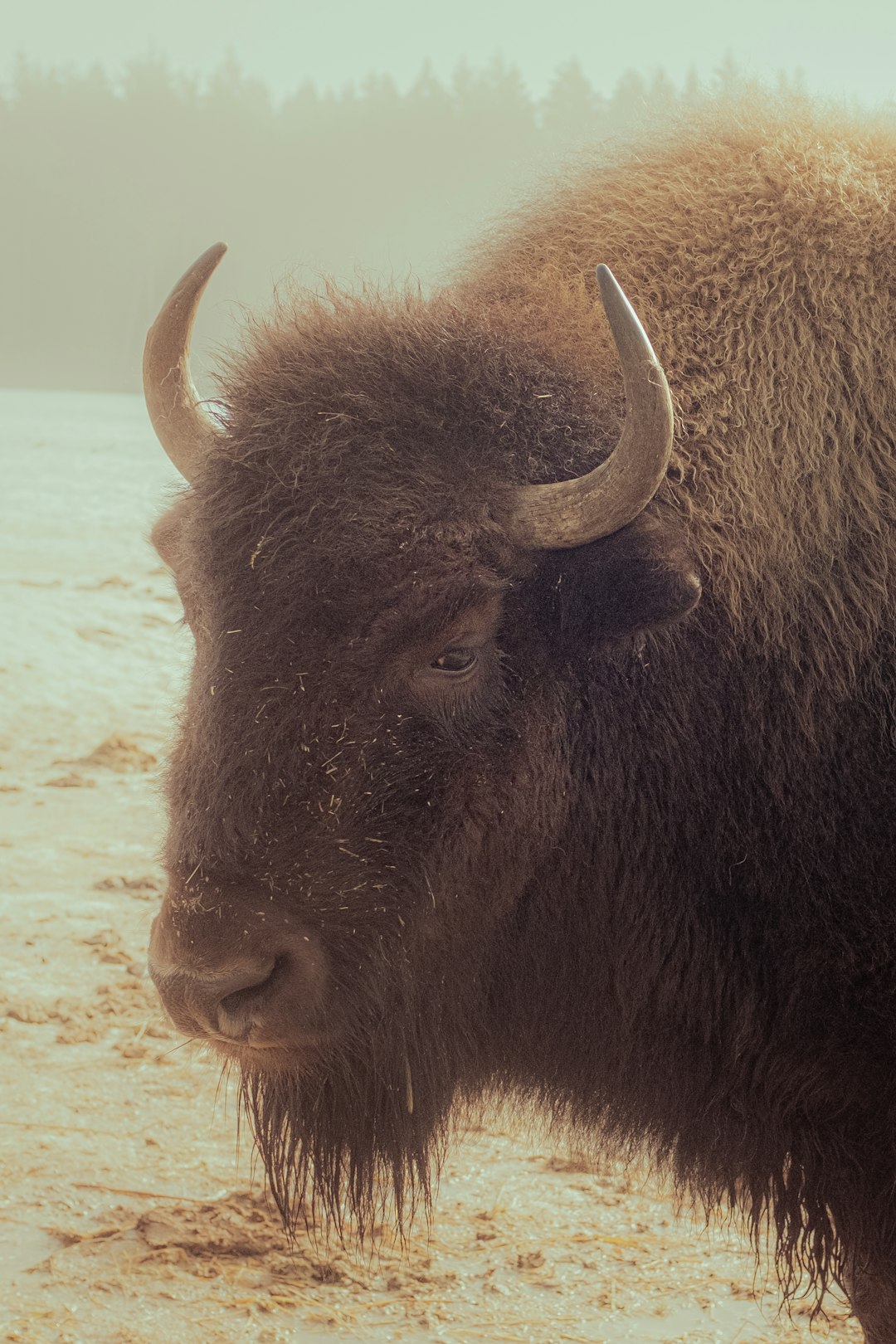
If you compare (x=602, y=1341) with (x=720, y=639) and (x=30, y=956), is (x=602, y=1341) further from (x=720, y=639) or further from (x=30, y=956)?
(x=30, y=956)

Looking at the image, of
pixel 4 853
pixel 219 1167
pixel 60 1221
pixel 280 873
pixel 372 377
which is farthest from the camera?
pixel 4 853

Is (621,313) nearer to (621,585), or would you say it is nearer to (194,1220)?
(621,585)

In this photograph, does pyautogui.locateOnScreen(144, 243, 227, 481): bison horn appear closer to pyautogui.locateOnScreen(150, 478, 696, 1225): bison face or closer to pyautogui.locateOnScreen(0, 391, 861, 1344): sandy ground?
pyautogui.locateOnScreen(0, 391, 861, 1344): sandy ground

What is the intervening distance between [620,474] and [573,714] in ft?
1.84

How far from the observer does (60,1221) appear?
3992 millimetres

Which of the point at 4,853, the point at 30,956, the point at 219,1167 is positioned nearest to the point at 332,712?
the point at 219,1167

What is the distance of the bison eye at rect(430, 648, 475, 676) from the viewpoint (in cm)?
280

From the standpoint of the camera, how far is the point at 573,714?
2.96 metres

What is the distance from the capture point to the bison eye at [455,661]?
2803 millimetres

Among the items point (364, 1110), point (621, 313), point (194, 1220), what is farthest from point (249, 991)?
point (194, 1220)

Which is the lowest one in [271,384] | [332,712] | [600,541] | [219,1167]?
[219,1167]

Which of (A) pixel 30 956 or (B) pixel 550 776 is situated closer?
(B) pixel 550 776

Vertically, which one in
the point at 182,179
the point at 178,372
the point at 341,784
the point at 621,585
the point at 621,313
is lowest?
the point at 182,179

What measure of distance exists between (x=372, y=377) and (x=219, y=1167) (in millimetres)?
2735
